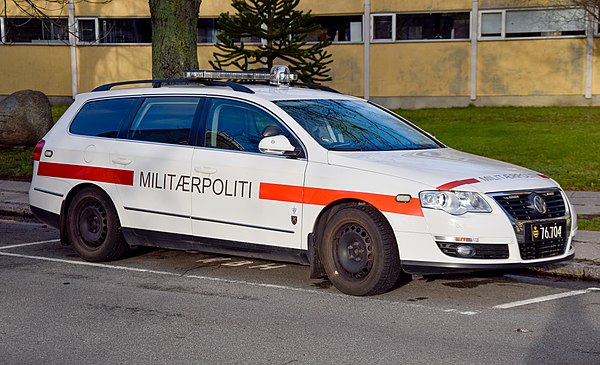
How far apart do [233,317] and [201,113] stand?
8.07 ft

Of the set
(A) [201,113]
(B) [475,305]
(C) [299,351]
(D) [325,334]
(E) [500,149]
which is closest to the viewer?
(C) [299,351]

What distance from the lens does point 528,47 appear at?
1177 inches

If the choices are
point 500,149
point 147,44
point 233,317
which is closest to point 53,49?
point 147,44

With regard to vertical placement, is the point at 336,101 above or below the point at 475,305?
above

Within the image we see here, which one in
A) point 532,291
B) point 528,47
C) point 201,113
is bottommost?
point 532,291

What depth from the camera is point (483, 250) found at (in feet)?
25.1

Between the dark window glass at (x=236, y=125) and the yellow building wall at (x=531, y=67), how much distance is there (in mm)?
22449

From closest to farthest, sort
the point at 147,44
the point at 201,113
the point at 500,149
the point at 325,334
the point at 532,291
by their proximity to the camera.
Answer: the point at 325,334, the point at 532,291, the point at 201,113, the point at 500,149, the point at 147,44

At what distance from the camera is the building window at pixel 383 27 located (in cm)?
3125

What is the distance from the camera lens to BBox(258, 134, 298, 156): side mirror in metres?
8.30

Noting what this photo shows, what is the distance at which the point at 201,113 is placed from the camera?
9.09 m

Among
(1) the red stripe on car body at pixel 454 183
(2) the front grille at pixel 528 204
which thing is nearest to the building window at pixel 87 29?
(2) the front grille at pixel 528 204

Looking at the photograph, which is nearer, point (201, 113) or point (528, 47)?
point (201, 113)

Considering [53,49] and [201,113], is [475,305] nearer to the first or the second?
[201,113]
